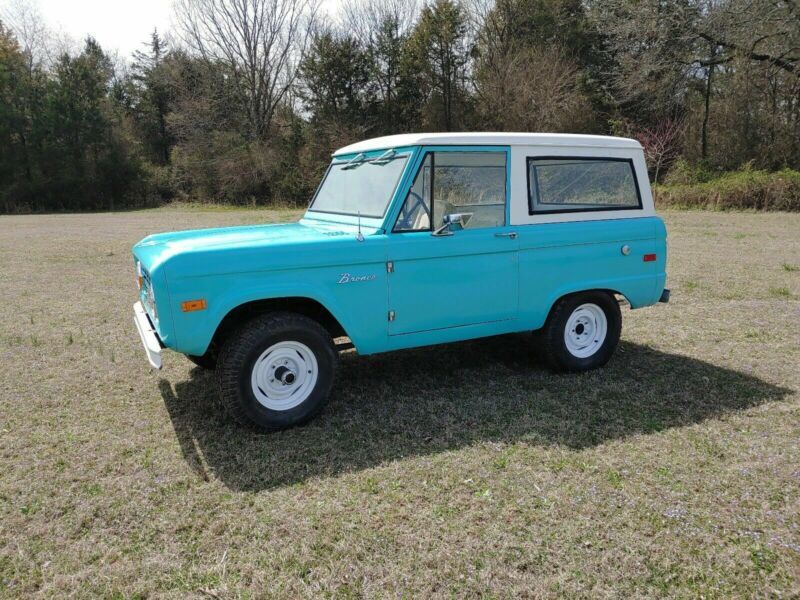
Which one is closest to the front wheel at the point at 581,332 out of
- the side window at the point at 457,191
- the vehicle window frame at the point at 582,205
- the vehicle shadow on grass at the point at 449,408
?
the vehicle shadow on grass at the point at 449,408

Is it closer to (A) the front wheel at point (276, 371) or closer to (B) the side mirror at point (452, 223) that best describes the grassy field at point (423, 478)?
(A) the front wheel at point (276, 371)

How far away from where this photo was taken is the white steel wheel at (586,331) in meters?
5.23

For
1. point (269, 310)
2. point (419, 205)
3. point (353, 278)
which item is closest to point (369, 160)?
point (419, 205)


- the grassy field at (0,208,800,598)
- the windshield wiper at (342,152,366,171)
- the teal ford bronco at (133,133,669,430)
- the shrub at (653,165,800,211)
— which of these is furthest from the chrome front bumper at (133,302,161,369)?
the shrub at (653,165,800,211)

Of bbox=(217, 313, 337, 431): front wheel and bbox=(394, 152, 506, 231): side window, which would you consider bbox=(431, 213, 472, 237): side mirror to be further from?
bbox=(217, 313, 337, 431): front wheel

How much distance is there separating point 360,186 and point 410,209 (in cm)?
71

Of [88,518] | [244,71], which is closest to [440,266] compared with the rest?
[88,518]

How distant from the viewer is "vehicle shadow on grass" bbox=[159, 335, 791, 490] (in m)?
3.83

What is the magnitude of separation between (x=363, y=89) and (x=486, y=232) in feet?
109

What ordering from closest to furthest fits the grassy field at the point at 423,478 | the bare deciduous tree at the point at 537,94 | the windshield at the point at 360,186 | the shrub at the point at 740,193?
the grassy field at the point at 423,478 → the windshield at the point at 360,186 → the shrub at the point at 740,193 → the bare deciduous tree at the point at 537,94

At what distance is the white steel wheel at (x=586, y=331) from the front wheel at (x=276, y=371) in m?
2.30

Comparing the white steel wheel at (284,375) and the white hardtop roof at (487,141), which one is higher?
the white hardtop roof at (487,141)

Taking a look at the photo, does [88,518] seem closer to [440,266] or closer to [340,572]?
[340,572]

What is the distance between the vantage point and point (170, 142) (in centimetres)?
4131
